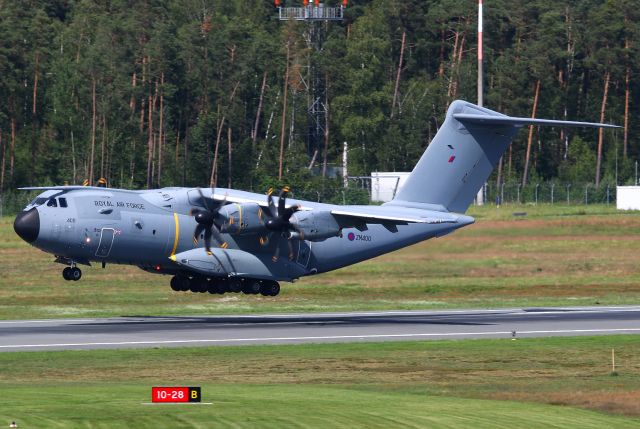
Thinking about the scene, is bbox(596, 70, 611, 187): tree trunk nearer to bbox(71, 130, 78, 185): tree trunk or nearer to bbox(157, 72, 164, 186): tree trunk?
bbox(157, 72, 164, 186): tree trunk

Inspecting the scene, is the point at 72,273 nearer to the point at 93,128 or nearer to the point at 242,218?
the point at 242,218

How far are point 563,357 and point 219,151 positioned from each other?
63.0 meters

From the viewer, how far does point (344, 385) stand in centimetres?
2828

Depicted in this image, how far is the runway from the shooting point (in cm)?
→ 3647

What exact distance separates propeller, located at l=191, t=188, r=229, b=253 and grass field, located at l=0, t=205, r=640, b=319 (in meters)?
5.62

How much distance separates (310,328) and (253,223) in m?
4.33

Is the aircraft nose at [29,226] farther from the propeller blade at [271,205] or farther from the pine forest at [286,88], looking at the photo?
the pine forest at [286,88]

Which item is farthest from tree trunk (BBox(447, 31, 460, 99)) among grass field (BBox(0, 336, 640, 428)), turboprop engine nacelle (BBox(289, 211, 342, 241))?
grass field (BBox(0, 336, 640, 428))

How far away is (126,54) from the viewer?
104875 millimetres

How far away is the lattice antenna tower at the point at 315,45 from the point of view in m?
90.6

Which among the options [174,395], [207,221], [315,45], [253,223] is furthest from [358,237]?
[315,45]

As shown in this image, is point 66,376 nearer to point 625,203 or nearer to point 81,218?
point 81,218

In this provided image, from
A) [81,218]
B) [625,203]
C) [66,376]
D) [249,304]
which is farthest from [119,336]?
[625,203]

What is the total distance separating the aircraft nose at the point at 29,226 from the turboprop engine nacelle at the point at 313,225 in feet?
29.0
